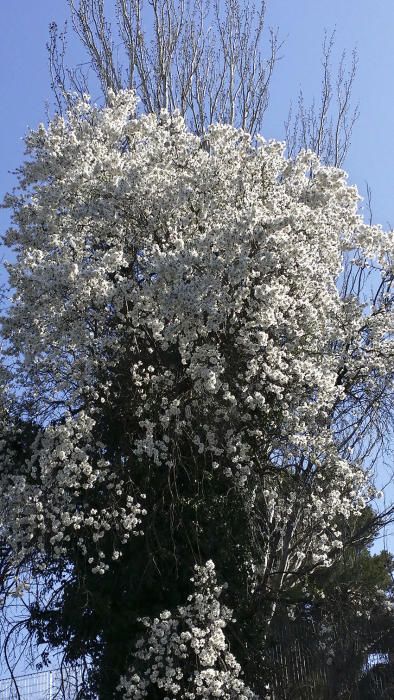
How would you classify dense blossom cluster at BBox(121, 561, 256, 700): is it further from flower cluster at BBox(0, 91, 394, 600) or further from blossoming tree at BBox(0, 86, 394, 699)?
flower cluster at BBox(0, 91, 394, 600)

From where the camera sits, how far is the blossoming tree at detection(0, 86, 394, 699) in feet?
31.2

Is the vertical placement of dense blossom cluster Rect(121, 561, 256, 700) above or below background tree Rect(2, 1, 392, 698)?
below

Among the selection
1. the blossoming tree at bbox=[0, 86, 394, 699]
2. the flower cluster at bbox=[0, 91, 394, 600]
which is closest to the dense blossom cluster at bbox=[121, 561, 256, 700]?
the blossoming tree at bbox=[0, 86, 394, 699]

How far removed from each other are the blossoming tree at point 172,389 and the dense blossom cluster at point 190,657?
0.07ft

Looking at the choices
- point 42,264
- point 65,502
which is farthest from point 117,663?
point 42,264

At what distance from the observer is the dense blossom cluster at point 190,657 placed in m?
9.27

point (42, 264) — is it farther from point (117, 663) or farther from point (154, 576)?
point (117, 663)

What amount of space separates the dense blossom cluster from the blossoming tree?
0.07 feet

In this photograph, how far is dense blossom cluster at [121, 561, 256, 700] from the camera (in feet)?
30.4

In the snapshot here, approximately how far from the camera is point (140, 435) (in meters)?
10.0

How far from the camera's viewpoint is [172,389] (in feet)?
33.0

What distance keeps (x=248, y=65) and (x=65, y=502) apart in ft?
29.7

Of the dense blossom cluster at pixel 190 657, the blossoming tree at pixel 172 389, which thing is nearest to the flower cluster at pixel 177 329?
the blossoming tree at pixel 172 389

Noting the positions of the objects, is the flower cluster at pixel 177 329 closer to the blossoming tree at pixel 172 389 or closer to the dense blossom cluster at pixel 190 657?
the blossoming tree at pixel 172 389
